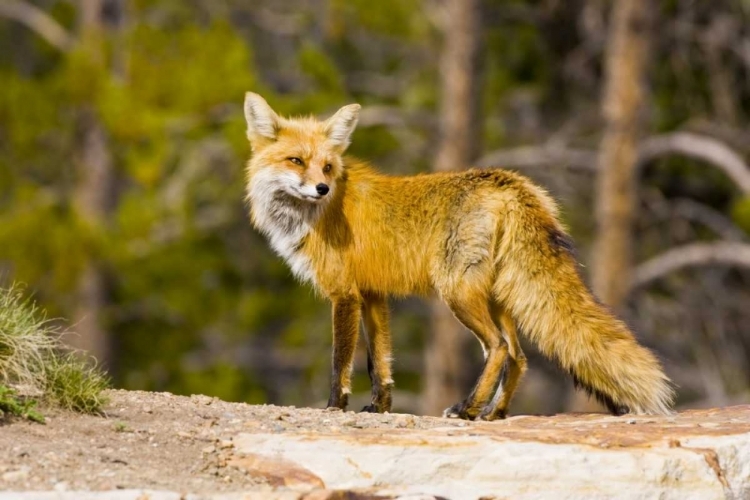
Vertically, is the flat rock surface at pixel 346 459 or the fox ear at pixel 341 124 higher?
the fox ear at pixel 341 124

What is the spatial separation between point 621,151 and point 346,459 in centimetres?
1093

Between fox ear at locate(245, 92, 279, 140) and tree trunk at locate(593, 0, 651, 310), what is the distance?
27.9ft

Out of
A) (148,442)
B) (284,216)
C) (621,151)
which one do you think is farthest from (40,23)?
(148,442)

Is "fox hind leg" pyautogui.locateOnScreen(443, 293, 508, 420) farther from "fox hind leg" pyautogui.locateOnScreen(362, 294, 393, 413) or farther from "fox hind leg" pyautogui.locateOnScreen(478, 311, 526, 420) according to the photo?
"fox hind leg" pyautogui.locateOnScreen(362, 294, 393, 413)

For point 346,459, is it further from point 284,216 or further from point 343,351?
point 284,216

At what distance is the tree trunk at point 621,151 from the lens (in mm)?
15508

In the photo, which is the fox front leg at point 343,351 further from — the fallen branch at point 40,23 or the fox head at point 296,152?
the fallen branch at point 40,23

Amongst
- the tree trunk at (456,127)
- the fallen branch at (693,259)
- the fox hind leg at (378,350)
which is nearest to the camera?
the fox hind leg at (378,350)

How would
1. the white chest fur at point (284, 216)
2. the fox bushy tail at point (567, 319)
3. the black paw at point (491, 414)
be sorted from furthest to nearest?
the white chest fur at point (284, 216)
the black paw at point (491, 414)
the fox bushy tail at point (567, 319)

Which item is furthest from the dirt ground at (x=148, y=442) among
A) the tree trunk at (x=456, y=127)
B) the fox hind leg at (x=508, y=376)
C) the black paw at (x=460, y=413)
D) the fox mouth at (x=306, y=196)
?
the tree trunk at (x=456, y=127)

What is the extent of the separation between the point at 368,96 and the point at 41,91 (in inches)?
237

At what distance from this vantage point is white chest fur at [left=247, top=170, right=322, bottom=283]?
25.6ft

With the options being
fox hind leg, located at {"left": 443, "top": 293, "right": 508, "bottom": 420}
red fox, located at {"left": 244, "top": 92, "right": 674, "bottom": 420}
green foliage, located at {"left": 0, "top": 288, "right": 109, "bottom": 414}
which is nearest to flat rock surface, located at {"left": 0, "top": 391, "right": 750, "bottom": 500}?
green foliage, located at {"left": 0, "top": 288, "right": 109, "bottom": 414}

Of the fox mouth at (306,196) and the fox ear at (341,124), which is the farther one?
the fox ear at (341,124)
